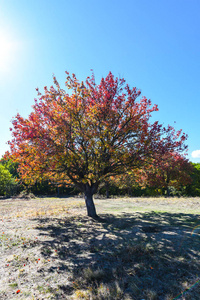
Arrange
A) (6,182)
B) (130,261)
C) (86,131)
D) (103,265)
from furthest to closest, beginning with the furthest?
(6,182) → (86,131) → (130,261) → (103,265)

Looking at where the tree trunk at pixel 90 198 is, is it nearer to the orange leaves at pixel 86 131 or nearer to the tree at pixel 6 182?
the orange leaves at pixel 86 131

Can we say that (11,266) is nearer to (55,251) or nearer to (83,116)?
(55,251)

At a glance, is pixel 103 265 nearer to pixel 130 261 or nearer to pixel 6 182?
pixel 130 261

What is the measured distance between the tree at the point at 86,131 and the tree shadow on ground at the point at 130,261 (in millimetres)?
3778

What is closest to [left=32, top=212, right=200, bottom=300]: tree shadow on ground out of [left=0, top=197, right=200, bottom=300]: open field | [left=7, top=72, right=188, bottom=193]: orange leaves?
[left=0, top=197, right=200, bottom=300]: open field

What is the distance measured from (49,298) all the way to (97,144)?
7.84 meters

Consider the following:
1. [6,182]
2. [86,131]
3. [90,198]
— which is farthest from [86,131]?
[6,182]

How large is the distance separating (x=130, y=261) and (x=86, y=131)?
23.5ft

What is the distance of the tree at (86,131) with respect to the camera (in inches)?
416

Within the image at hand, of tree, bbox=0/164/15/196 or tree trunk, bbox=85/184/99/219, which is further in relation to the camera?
tree, bbox=0/164/15/196

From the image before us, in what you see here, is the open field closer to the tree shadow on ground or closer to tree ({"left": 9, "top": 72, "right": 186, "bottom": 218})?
the tree shadow on ground

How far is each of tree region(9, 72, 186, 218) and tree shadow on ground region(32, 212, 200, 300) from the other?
12.4 ft

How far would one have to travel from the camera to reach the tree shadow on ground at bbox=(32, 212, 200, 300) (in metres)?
4.16

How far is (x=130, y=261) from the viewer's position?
5.66m
